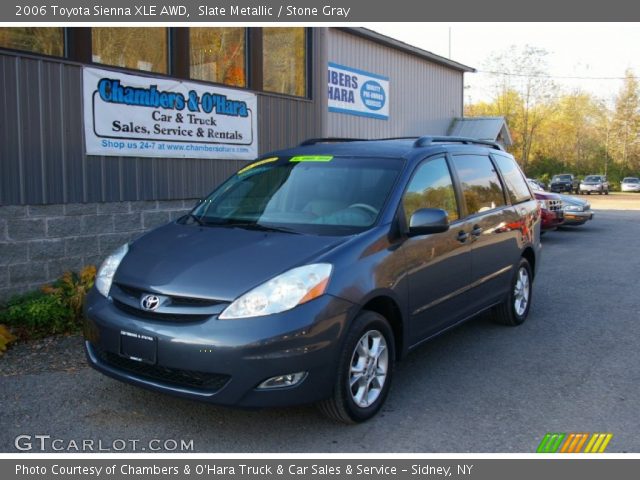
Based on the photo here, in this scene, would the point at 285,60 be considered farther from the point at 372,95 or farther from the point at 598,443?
the point at 598,443

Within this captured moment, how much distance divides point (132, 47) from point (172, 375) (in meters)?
5.39

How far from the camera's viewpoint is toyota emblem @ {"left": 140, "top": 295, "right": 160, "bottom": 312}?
370 cm

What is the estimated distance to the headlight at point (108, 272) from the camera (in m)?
4.16

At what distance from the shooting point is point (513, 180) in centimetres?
662

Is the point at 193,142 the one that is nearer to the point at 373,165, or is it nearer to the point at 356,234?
the point at 373,165

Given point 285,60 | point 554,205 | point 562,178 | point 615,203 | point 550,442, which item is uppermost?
point 285,60

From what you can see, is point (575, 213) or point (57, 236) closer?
point (57, 236)

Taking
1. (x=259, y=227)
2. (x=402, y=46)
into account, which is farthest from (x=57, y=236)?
(x=402, y=46)

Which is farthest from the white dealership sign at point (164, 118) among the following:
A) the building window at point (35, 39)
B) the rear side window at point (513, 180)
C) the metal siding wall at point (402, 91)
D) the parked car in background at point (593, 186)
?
the parked car in background at point (593, 186)

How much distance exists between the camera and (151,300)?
3738mm

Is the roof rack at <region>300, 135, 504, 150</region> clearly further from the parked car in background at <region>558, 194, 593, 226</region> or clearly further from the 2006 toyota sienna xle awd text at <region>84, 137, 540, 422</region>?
the parked car in background at <region>558, 194, 593, 226</region>

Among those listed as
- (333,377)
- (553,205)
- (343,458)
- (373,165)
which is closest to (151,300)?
(333,377)

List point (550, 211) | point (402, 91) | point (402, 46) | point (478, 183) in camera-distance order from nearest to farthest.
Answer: point (478, 183)
point (550, 211)
point (402, 46)
point (402, 91)

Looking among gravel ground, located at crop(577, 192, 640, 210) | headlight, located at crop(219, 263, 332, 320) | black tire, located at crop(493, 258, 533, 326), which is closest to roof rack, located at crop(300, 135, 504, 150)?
black tire, located at crop(493, 258, 533, 326)
